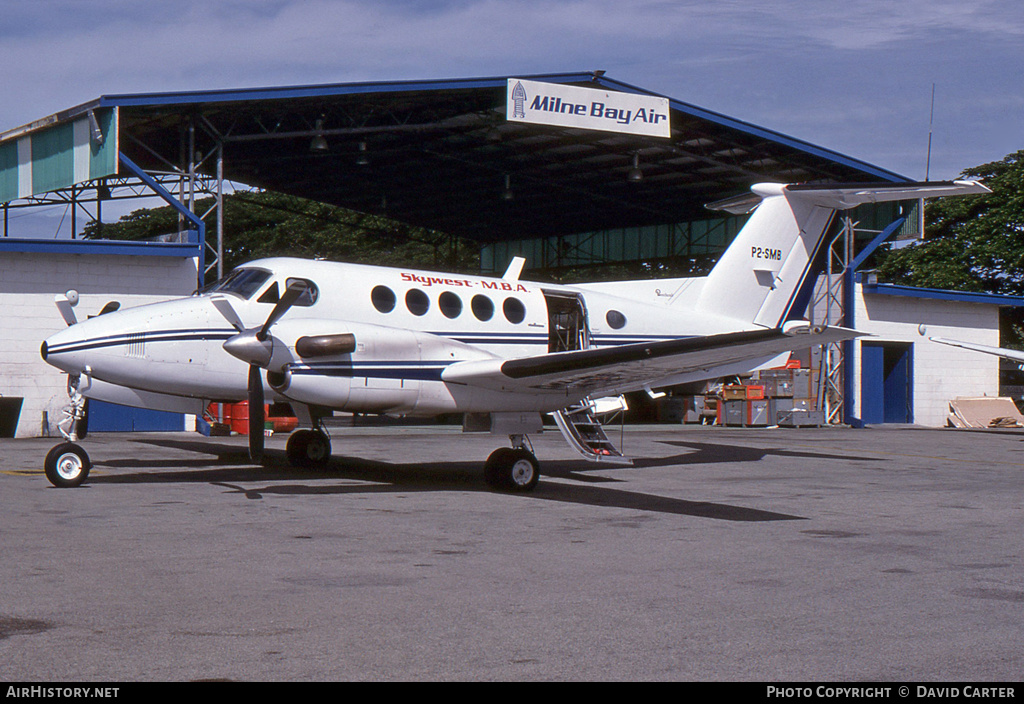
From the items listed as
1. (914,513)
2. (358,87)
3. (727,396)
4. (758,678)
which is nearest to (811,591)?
(758,678)

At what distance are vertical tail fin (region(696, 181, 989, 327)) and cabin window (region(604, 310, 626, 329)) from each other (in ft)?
8.21

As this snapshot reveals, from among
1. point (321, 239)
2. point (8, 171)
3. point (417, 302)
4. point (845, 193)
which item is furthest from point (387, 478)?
point (321, 239)

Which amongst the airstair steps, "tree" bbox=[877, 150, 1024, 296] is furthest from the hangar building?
"tree" bbox=[877, 150, 1024, 296]

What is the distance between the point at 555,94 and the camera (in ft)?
96.2

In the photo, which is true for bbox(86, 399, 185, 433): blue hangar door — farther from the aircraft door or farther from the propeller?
the propeller

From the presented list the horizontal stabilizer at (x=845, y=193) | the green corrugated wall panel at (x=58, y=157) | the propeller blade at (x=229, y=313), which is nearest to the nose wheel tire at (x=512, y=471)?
the propeller blade at (x=229, y=313)

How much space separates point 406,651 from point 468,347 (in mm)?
8918

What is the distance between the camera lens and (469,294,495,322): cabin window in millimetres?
14555

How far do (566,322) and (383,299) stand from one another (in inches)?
144

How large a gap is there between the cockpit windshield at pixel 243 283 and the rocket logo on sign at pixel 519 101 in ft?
55.1

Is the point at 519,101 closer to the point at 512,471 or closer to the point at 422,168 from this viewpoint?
the point at 422,168

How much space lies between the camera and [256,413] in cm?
1230

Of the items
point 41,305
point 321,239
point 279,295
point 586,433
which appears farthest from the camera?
point 321,239

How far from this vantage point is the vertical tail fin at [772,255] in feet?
61.3
